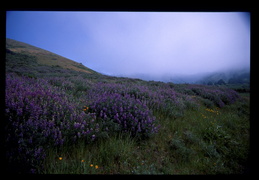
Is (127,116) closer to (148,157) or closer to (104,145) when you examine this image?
(104,145)

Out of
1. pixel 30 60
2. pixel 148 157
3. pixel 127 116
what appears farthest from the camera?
pixel 30 60

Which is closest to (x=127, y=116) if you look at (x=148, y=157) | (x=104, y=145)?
(x=104, y=145)

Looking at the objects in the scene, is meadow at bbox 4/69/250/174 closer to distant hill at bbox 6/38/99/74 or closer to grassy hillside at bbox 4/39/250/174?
grassy hillside at bbox 4/39/250/174

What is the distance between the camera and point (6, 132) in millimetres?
1742

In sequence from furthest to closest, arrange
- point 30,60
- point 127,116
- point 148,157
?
point 30,60 < point 127,116 < point 148,157

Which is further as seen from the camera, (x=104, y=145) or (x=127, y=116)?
(x=127, y=116)

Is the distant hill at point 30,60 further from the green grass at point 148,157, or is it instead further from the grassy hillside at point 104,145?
the green grass at point 148,157

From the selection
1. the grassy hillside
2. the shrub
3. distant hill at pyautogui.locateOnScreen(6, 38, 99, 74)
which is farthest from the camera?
distant hill at pyautogui.locateOnScreen(6, 38, 99, 74)

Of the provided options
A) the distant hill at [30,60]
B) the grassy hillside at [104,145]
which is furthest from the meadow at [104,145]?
the distant hill at [30,60]

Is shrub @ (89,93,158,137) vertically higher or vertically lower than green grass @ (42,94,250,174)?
higher

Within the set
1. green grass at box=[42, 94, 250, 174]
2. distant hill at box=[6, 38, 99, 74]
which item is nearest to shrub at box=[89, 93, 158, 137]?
green grass at box=[42, 94, 250, 174]

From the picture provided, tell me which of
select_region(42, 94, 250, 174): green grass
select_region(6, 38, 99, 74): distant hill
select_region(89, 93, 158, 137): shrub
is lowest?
select_region(42, 94, 250, 174): green grass
